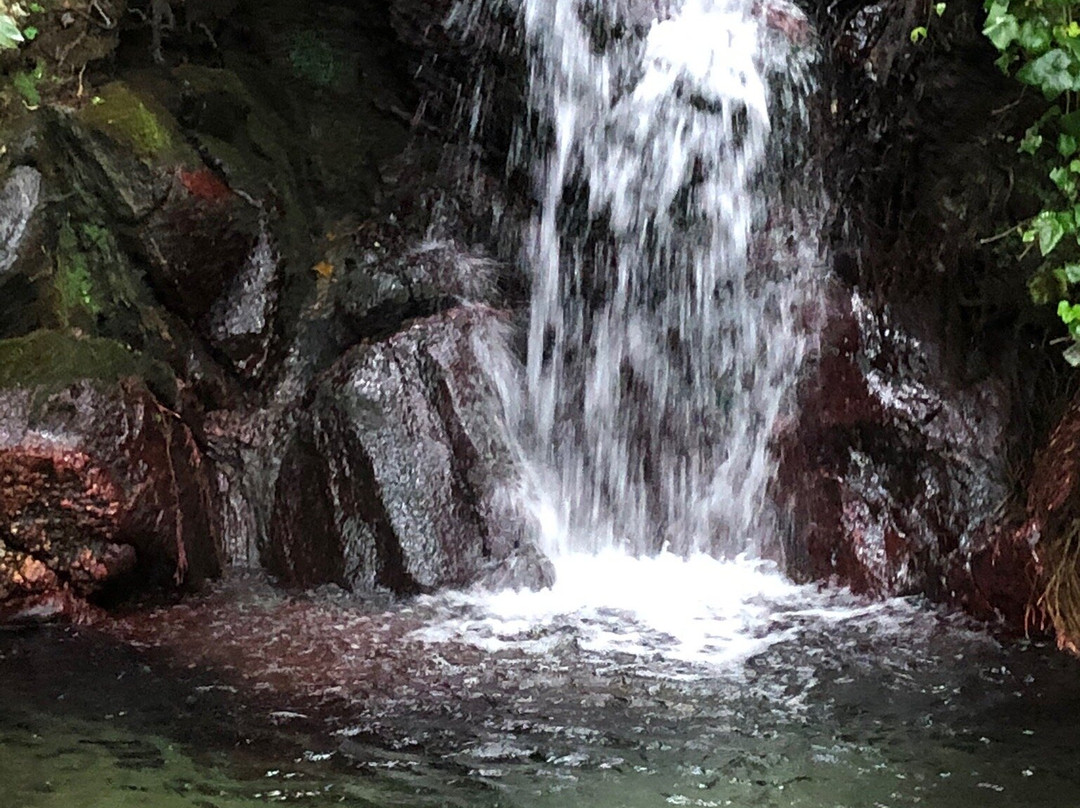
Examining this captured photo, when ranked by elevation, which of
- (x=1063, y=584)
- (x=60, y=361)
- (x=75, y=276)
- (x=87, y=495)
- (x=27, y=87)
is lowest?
(x=1063, y=584)

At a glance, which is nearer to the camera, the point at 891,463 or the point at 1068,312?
the point at 1068,312

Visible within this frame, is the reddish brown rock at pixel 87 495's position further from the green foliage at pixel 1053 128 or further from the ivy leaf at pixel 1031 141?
the ivy leaf at pixel 1031 141

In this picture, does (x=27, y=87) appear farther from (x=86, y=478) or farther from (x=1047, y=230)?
(x=1047, y=230)

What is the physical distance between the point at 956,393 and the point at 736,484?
1090 millimetres

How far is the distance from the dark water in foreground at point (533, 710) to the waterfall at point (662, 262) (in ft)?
3.42

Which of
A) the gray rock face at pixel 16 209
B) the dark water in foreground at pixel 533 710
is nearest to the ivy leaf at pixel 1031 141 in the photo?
the dark water in foreground at pixel 533 710

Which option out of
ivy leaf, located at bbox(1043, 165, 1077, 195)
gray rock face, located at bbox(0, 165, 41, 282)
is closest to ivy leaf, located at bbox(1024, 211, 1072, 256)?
ivy leaf, located at bbox(1043, 165, 1077, 195)

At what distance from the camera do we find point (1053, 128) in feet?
12.6

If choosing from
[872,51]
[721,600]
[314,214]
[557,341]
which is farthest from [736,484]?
[314,214]

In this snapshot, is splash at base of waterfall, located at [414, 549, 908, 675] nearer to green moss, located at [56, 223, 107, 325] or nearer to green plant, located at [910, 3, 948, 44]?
green moss, located at [56, 223, 107, 325]

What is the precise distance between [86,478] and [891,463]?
3.39 meters

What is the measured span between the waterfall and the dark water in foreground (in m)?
1.04

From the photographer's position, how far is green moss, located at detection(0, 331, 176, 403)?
13.5 feet

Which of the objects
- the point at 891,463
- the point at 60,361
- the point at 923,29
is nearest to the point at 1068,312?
the point at 891,463
